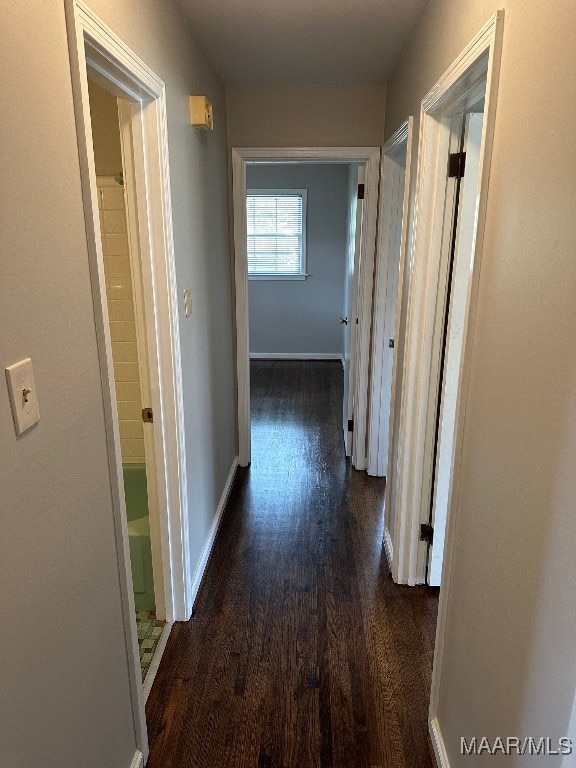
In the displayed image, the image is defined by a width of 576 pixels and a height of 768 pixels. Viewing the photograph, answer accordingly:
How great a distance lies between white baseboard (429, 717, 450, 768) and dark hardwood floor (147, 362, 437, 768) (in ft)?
0.17

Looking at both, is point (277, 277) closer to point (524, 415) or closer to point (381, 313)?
point (381, 313)

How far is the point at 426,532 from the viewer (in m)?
2.32

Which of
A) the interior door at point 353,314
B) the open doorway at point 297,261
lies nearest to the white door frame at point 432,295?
Result: the interior door at point 353,314

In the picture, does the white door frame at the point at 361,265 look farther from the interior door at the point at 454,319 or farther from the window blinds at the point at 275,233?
the window blinds at the point at 275,233

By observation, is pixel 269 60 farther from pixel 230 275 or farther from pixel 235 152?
pixel 230 275

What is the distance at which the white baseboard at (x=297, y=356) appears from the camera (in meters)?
6.49

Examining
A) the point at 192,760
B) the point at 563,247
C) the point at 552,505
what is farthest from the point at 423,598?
the point at 563,247

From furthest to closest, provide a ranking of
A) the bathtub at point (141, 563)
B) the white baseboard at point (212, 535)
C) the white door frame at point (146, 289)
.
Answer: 1. the white baseboard at point (212, 535)
2. the bathtub at point (141, 563)
3. the white door frame at point (146, 289)

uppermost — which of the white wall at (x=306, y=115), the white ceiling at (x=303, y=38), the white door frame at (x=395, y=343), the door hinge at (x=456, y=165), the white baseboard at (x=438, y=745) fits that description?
the white ceiling at (x=303, y=38)

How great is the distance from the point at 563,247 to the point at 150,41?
1.38 metres

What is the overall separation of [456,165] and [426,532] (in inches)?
59.2

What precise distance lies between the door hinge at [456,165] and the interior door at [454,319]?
10mm

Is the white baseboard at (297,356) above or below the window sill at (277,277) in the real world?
below

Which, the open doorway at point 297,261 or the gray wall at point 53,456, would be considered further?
the open doorway at point 297,261
